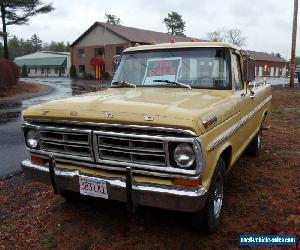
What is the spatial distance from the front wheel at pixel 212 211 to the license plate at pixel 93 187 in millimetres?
1062

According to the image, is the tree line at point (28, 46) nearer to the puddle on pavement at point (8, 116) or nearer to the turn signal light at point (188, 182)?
the puddle on pavement at point (8, 116)

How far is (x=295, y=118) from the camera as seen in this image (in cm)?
1294

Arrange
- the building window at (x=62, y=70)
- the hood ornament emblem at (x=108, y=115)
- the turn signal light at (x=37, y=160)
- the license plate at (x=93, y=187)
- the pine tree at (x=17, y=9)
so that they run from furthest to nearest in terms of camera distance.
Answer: the building window at (x=62, y=70) → the pine tree at (x=17, y=9) → the turn signal light at (x=37, y=160) → the license plate at (x=93, y=187) → the hood ornament emblem at (x=108, y=115)

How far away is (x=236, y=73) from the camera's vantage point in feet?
17.4

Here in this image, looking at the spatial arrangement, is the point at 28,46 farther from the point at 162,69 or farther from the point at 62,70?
the point at 162,69

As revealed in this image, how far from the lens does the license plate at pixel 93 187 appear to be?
3762 millimetres

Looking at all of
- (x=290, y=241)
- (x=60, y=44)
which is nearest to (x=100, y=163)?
(x=290, y=241)

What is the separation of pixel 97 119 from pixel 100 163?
493 mm

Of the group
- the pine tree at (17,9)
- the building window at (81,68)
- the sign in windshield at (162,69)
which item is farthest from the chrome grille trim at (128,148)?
the building window at (81,68)

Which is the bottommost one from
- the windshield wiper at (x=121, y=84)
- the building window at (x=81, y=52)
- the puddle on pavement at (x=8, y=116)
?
the puddle on pavement at (x=8, y=116)

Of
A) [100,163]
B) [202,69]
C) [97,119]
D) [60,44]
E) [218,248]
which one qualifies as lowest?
[218,248]

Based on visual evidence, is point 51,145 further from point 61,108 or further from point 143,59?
point 143,59

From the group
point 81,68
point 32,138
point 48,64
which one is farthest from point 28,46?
point 32,138

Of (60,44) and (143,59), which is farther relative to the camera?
(60,44)
